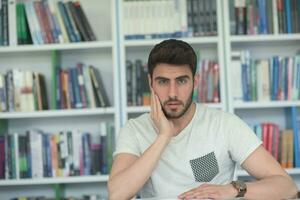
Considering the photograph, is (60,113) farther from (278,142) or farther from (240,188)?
(240,188)

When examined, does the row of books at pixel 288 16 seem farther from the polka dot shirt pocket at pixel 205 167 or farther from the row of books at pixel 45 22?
the polka dot shirt pocket at pixel 205 167

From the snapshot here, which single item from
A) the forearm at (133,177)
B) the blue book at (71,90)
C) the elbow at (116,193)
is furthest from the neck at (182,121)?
the blue book at (71,90)

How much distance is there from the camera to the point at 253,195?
1.50 meters

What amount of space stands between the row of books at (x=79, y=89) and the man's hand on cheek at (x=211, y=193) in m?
1.51

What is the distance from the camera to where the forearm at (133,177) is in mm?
1591

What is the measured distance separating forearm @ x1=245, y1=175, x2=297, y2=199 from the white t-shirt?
156 mm

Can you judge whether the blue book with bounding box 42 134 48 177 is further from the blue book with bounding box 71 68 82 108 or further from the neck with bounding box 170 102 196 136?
the neck with bounding box 170 102 196 136

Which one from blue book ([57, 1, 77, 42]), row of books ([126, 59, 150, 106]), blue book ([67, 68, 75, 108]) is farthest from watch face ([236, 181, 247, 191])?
blue book ([57, 1, 77, 42])

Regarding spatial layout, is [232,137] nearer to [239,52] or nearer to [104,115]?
[239,52]

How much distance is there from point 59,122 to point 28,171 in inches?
16.6

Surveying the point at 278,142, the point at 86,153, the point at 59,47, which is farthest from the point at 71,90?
the point at 278,142

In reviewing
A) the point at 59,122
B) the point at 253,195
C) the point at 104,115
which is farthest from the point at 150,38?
the point at 253,195

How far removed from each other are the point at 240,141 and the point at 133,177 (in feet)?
1.43

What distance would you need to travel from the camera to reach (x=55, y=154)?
2.88 metres
